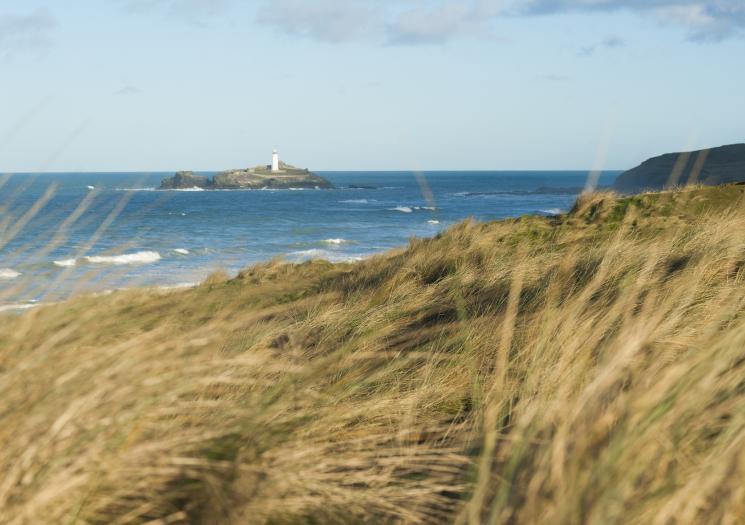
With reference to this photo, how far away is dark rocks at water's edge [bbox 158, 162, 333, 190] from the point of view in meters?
90.0

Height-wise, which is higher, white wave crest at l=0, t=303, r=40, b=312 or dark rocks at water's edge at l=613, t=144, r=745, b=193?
dark rocks at water's edge at l=613, t=144, r=745, b=193

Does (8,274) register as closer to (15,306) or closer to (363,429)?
(15,306)

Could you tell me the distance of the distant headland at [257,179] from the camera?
90188 mm

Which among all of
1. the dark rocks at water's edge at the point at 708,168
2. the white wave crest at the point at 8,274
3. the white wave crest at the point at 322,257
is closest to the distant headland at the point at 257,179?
the dark rocks at water's edge at the point at 708,168

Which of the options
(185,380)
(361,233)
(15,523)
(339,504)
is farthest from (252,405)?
(361,233)

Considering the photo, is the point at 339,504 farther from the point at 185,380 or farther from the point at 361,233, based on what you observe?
the point at 361,233

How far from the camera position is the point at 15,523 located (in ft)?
4.90

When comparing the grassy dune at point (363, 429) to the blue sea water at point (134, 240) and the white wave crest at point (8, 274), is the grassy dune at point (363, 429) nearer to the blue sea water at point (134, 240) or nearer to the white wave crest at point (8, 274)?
the blue sea water at point (134, 240)

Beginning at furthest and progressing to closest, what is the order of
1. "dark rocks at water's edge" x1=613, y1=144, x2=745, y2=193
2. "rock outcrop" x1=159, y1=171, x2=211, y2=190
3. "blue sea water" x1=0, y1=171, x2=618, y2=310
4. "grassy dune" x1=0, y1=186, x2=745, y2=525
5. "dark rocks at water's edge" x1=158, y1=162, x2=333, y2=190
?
"dark rocks at water's edge" x1=158, y1=162, x2=333, y2=190, "rock outcrop" x1=159, y1=171, x2=211, y2=190, "dark rocks at water's edge" x1=613, y1=144, x2=745, y2=193, "blue sea water" x1=0, y1=171, x2=618, y2=310, "grassy dune" x1=0, y1=186, x2=745, y2=525

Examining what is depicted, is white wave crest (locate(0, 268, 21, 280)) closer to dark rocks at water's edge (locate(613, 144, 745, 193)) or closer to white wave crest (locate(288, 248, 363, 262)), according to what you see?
white wave crest (locate(288, 248, 363, 262))

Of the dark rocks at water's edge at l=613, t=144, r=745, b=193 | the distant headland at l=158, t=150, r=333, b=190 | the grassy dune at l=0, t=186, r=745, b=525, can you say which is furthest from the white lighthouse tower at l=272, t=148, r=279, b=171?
the grassy dune at l=0, t=186, r=745, b=525

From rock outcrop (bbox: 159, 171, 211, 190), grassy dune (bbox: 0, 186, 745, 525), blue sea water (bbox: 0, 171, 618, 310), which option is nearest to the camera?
grassy dune (bbox: 0, 186, 745, 525)

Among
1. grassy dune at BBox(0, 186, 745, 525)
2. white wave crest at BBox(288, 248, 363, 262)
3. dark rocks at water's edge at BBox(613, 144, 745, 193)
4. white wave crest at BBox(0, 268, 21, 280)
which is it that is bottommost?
white wave crest at BBox(288, 248, 363, 262)

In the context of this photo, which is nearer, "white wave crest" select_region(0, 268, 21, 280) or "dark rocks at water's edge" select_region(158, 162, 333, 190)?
"white wave crest" select_region(0, 268, 21, 280)
